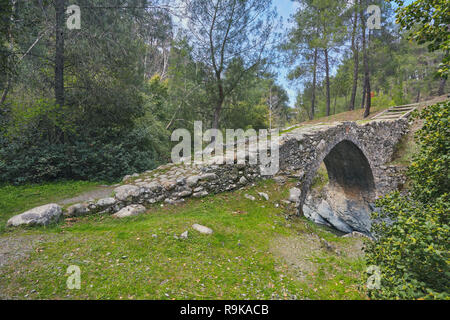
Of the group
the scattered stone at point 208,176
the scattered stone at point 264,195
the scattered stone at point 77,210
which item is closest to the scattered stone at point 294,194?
the scattered stone at point 264,195

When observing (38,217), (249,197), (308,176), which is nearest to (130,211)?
(38,217)

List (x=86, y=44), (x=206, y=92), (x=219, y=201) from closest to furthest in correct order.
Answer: (x=219, y=201)
(x=86, y=44)
(x=206, y=92)

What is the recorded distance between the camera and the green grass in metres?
4.71

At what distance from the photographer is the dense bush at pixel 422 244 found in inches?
72.7

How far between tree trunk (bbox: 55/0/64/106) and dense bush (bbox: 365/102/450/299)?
981 cm

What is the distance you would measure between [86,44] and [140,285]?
8.00 m

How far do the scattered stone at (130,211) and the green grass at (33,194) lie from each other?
6.69ft

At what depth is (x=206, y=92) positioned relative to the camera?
12.8m

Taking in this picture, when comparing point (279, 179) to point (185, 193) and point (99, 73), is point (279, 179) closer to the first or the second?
point (185, 193)

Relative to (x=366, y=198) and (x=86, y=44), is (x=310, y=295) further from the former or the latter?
(x=366, y=198)

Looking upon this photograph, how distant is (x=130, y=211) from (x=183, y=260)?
2.09 m

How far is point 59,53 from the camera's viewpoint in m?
7.16

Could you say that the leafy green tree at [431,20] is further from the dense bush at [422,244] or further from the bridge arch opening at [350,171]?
the bridge arch opening at [350,171]
